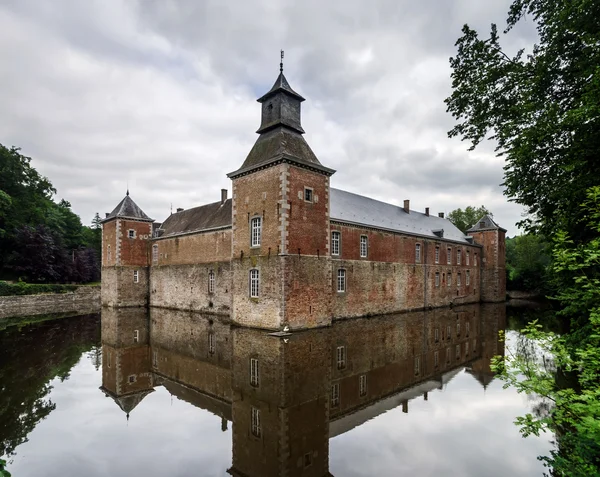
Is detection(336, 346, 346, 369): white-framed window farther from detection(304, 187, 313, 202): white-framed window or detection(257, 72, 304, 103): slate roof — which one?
detection(257, 72, 304, 103): slate roof

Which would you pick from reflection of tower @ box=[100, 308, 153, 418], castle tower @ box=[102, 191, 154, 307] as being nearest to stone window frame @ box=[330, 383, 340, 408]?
reflection of tower @ box=[100, 308, 153, 418]

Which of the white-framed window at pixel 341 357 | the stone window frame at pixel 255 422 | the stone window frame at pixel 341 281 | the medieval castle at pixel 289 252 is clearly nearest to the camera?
the stone window frame at pixel 255 422

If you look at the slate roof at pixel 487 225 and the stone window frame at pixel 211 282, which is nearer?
the stone window frame at pixel 211 282

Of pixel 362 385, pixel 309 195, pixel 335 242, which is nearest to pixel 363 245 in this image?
pixel 335 242

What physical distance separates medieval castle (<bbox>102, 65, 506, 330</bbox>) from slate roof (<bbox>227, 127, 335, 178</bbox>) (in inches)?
2.6

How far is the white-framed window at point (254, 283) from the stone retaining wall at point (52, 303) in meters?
14.9

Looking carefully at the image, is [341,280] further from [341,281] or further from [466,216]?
[466,216]

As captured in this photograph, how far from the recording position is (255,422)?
6.32m

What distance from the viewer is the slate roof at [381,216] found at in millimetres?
21438

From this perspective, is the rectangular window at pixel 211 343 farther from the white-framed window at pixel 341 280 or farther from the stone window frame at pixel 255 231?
the white-framed window at pixel 341 280

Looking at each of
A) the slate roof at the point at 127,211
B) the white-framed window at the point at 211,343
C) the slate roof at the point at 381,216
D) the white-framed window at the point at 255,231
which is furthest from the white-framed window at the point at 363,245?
the slate roof at the point at 127,211

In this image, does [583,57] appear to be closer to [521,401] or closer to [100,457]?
[521,401]

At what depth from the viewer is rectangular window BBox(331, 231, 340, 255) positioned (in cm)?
1931

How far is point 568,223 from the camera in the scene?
24.5 feet
